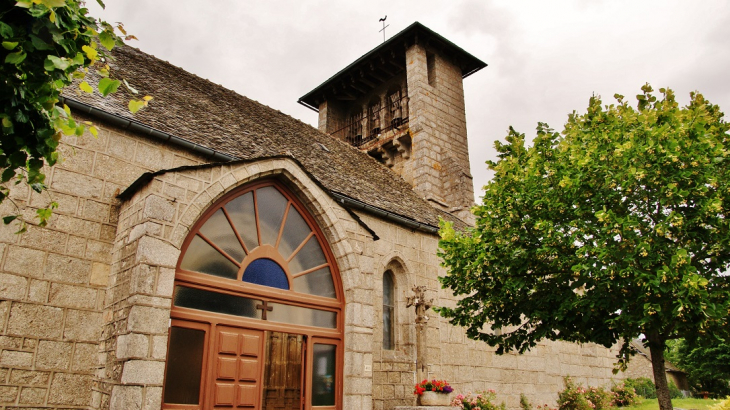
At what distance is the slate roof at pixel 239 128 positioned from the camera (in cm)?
937

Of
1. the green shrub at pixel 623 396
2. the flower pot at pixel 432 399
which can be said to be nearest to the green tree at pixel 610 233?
the flower pot at pixel 432 399

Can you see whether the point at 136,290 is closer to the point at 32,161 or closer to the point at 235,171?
the point at 235,171

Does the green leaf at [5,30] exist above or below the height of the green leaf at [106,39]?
below

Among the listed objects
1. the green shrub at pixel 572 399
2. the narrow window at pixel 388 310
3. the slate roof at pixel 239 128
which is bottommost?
the green shrub at pixel 572 399

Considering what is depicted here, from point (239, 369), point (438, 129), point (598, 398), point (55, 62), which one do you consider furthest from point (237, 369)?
point (598, 398)

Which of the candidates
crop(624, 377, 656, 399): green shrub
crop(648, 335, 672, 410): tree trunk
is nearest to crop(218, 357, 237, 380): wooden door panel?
crop(648, 335, 672, 410): tree trunk

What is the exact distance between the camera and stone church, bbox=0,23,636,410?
6594mm

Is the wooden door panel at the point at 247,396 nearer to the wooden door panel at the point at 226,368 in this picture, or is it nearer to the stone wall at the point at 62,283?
the wooden door panel at the point at 226,368

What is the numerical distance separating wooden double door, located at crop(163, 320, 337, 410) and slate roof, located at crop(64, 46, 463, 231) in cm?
263

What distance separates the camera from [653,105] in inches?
382

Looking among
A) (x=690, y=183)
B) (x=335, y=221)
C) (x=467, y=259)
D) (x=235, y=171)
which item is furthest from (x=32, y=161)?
(x=690, y=183)

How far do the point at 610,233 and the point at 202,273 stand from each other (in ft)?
20.4

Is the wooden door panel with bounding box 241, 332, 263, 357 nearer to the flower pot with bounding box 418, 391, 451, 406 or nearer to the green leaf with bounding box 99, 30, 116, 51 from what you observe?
the flower pot with bounding box 418, 391, 451, 406

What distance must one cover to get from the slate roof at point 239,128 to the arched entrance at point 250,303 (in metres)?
0.93
